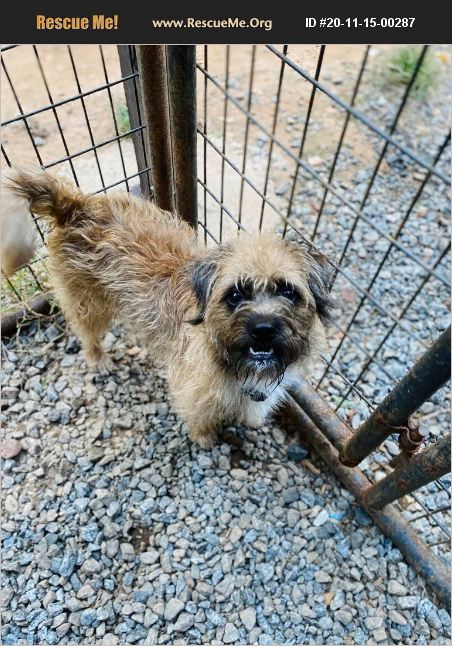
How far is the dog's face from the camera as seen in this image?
222cm

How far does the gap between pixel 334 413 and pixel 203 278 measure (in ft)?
4.43

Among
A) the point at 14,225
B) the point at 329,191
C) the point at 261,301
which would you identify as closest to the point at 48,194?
the point at 14,225

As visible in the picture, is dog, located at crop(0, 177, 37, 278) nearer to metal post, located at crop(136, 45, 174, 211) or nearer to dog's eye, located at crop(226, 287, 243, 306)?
metal post, located at crop(136, 45, 174, 211)

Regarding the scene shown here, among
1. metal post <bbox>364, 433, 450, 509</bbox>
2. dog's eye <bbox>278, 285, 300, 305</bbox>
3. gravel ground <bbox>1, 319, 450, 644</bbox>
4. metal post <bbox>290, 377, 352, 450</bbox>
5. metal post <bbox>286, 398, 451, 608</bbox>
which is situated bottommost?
gravel ground <bbox>1, 319, 450, 644</bbox>

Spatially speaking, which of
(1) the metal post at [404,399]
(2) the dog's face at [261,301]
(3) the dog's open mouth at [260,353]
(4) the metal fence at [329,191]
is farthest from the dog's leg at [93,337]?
(1) the metal post at [404,399]

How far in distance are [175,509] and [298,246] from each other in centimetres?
179

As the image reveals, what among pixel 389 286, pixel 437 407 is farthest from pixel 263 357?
pixel 389 286

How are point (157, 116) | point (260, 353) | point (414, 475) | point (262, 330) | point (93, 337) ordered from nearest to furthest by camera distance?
point (262, 330)
point (260, 353)
point (414, 475)
point (157, 116)
point (93, 337)

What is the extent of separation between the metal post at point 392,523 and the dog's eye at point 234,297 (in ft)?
4.15

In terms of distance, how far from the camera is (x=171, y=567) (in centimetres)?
290

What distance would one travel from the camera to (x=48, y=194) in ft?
8.55

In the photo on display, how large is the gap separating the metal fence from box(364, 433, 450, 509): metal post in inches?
0.4

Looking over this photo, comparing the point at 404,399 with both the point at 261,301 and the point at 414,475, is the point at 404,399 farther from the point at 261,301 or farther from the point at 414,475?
the point at 261,301

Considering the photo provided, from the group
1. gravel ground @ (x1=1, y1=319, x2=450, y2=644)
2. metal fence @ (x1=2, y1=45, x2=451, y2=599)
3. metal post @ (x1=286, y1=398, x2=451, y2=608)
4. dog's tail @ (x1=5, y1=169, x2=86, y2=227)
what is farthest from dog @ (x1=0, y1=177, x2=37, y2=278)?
metal post @ (x1=286, y1=398, x2=451, y2=608)
